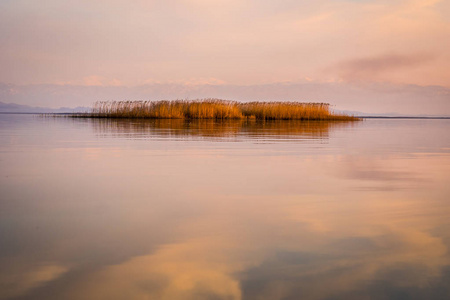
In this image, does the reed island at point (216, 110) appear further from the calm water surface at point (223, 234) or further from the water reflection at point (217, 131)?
the calm water surface at point (223, 234)

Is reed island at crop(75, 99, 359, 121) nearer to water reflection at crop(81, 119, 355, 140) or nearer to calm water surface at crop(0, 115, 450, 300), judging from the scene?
water reflection at crop(81, 119, 355, 140)

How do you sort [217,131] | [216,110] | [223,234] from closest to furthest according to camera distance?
[223,234] < [217,131] < [216,110]

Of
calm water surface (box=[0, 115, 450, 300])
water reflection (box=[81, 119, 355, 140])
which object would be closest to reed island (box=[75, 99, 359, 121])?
water reflection (box=[81, 119, 355, 140])

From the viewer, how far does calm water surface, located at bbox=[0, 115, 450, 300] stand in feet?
7.60

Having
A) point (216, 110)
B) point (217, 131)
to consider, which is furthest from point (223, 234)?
point (216, 110)

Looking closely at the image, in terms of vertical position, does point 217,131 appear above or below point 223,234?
above

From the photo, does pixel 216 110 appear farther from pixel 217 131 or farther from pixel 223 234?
pixel 223 234

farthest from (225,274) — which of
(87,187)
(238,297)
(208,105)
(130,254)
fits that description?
(208,105)

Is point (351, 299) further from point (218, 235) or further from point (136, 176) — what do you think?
point (136, 176)

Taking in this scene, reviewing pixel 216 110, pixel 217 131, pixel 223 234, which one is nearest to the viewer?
pixel 223 234

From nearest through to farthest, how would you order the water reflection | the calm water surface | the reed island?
the calm water surface, the water reflection, the reed island

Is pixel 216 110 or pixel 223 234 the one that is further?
pixel 216 110

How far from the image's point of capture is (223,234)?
10.2 ft

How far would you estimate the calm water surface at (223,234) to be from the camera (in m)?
2.32
